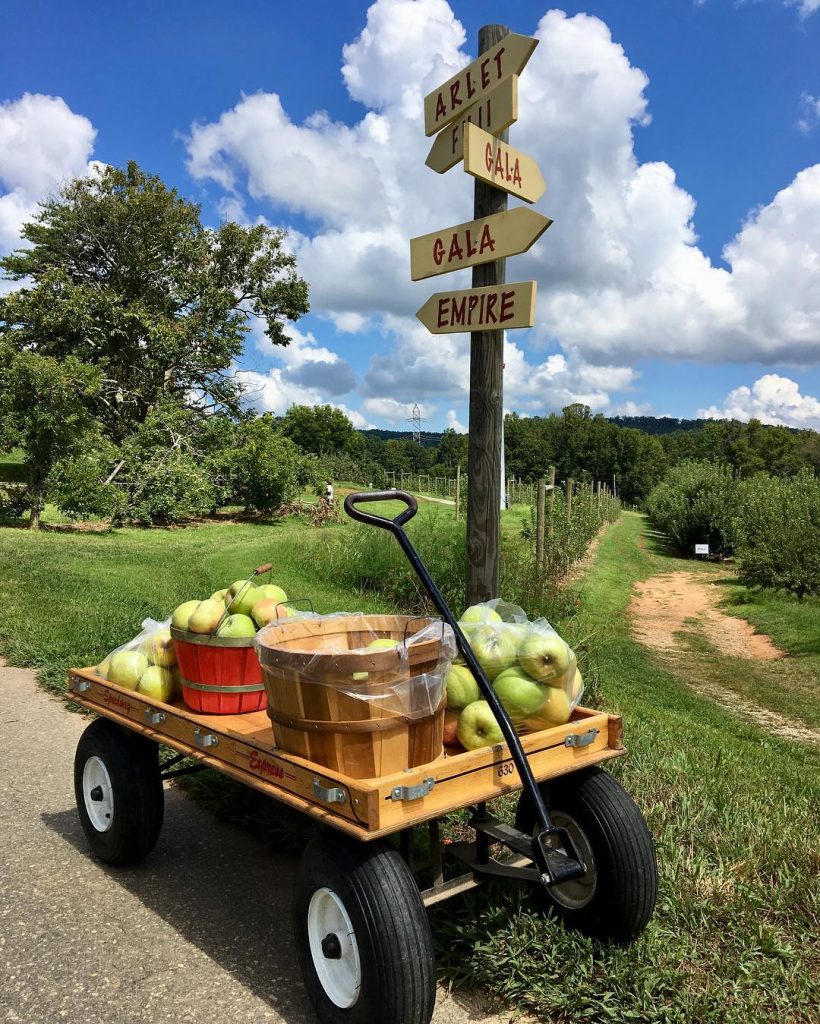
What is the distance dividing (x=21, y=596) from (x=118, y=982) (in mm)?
8557

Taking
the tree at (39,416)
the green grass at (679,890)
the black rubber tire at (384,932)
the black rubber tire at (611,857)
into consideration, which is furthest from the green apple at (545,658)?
the tree at (39,416)

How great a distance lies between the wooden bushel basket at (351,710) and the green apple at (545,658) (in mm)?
385

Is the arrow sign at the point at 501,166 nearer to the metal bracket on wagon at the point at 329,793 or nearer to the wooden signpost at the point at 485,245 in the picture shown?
the wooden signpost at the point at 485,245

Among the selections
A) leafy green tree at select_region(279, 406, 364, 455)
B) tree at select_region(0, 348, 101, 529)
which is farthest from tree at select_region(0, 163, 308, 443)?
leafy green tree at select_region(279, 406, 364, 455)

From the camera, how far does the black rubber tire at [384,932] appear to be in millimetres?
2420

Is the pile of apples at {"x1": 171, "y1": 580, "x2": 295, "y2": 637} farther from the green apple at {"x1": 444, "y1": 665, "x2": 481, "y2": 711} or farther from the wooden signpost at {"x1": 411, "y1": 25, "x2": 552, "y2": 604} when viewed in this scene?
the wooden signpost at {"x1": 411, "y1": 25, "x2": 552, "y2": 604}

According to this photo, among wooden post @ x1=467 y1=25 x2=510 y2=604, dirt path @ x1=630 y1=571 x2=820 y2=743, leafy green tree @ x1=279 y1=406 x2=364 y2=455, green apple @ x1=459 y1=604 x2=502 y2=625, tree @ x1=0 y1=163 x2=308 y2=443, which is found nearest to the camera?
green apple @ x1=459 y1=604 x2=502 y2=625

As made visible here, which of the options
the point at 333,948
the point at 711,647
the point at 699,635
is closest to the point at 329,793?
the point at 333,948

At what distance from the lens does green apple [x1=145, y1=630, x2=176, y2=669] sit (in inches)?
149

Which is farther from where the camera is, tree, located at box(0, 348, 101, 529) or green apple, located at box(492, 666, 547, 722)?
tree, located at box(0, 348, 101, 529)

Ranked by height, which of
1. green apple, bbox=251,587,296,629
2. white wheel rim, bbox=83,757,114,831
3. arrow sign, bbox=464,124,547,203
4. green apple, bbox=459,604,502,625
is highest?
arrow sign, bbox=464,124,547,203

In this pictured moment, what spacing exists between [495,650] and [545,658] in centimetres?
20

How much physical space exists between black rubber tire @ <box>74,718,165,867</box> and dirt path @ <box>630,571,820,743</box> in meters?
7.53

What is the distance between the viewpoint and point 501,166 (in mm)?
4352
